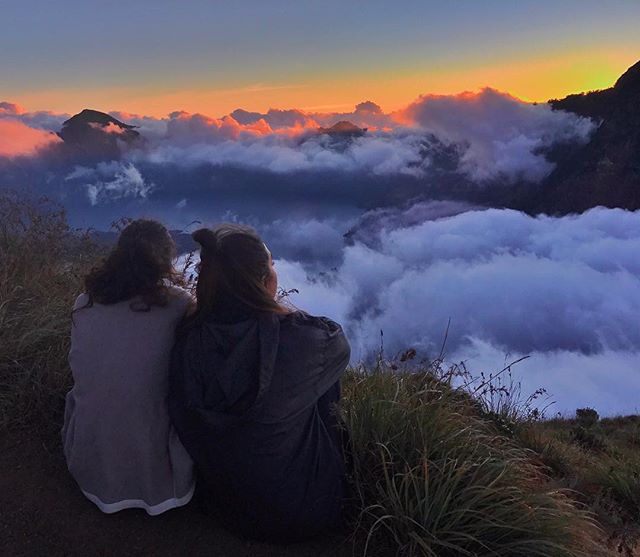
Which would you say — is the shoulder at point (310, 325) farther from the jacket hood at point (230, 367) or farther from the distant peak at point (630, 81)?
the distant peak at point (630, 81)

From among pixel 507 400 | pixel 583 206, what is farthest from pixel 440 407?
pixel 583 206

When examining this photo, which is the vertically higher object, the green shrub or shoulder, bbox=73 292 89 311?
shoulder, bbox=73 292 89 311

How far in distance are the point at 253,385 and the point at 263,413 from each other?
0.48 feet

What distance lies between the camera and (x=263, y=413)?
9.18 feet

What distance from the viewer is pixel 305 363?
2854 millimetres

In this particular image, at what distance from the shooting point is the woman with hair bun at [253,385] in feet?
9.14

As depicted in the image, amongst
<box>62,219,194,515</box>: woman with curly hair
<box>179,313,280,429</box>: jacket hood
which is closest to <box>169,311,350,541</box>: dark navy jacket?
<box>179,313,280,429</box>: jacket hood

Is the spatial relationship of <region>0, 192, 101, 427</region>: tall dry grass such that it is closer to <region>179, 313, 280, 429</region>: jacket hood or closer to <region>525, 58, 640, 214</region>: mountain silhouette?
<region>179, 313, 280, 429</region>: jacket hood

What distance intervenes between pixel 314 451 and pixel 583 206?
194 meters

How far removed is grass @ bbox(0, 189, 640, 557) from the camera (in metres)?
2.98

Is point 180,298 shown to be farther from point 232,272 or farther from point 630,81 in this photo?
point 630,81

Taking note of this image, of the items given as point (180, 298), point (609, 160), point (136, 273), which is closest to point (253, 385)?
point (180, 298)

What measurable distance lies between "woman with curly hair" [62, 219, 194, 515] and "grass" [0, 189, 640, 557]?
1055mm

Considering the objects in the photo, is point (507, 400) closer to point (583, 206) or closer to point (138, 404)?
point (138, 404)
